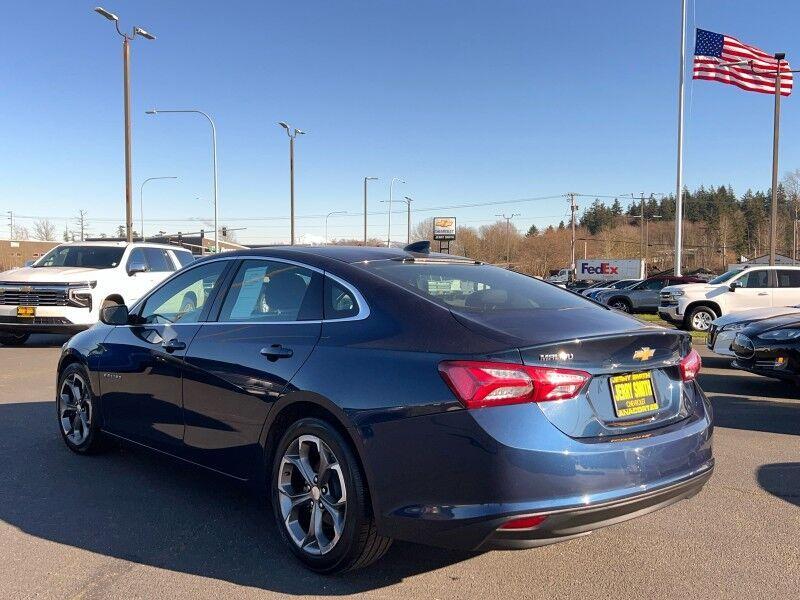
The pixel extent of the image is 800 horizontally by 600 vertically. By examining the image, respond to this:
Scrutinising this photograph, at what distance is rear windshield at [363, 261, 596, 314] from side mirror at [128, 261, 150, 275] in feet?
34.7

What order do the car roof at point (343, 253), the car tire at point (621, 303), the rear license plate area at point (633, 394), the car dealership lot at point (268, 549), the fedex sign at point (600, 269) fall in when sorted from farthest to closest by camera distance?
the fedex sign at point (600, 269) < the car tire at point (621, 303) < the car roof at point (343, 253) < the car dealership lot at point (268, 549) < the rear license plate area at point (633, 394)

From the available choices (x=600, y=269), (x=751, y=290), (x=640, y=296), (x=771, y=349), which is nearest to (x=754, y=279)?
(x=751, y=290)

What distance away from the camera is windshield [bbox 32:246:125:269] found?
13297 millimetres

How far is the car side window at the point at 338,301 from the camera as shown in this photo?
3.45 metres

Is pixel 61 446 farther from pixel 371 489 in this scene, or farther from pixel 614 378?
pixel 614 378

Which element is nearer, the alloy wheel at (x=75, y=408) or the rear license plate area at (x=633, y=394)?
the rear license plate area at (x=633, y=394)

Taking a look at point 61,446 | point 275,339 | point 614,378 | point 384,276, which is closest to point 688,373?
point 614,378

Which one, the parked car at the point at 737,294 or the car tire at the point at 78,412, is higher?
the parked car at the point at 737,294

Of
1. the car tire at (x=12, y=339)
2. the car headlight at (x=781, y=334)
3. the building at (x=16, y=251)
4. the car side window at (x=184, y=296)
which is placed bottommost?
the car tire at (x=12, y=339)

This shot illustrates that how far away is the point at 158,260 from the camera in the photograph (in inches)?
561

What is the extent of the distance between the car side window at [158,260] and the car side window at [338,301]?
445 inches

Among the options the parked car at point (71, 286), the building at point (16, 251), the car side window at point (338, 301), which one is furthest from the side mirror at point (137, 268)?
the building at point (16, 251)

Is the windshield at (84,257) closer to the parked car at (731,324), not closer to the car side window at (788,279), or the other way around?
the parked car at (731,324)

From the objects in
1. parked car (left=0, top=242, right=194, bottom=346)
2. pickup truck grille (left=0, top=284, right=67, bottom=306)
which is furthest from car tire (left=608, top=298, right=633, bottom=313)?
pickup truck grille (left=0, top=284, right=67, bottom=306)
